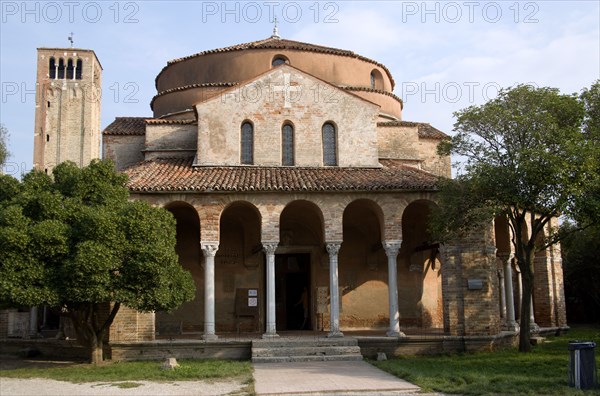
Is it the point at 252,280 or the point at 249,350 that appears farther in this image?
the point at 252,280

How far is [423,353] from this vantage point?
17.5 meters

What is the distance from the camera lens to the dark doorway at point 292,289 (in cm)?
2186

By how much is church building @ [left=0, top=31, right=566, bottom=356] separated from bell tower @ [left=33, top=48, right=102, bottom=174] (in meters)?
26.3

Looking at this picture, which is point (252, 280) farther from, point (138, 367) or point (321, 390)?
point (321, 390)

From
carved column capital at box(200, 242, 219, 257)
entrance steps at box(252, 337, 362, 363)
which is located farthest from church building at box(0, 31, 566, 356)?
entrance steps at box(252, 337, 362, 363)

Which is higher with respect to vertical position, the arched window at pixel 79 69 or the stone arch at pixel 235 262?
the arched window at pixel 79 69

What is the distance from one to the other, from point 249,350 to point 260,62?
38.2 feet

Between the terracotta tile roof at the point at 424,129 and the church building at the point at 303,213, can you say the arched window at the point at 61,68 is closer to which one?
the church building at the point at 303,213

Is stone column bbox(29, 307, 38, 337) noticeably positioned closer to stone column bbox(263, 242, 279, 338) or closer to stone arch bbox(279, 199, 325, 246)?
stone column bbox(263, 242, 279, 338)

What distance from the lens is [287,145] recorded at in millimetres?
20469

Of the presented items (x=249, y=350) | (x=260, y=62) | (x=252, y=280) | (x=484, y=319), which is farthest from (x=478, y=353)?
(x=260, y=62)

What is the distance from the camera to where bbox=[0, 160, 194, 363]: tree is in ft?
45.6

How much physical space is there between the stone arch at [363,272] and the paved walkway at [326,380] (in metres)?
5.39

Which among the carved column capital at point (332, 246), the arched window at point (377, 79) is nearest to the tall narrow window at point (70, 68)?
the arched window at point (377, 79)
